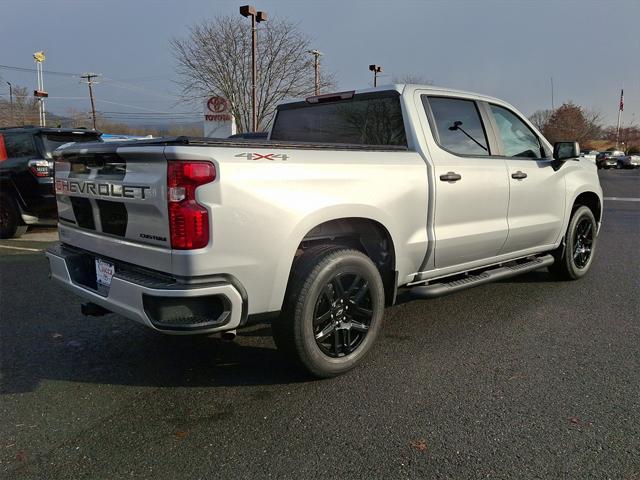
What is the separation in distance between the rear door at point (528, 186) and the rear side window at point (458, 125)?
268 millimetres

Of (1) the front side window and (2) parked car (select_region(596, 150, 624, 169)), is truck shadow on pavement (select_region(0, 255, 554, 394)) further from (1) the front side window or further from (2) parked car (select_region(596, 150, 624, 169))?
(2) parked car (select_region(596, 150, 624, 169))

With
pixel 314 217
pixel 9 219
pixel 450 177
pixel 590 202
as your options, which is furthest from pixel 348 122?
pixel 9 219

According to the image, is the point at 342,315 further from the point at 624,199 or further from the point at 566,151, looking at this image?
the point at 624,199

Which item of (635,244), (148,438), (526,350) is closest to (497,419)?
(526,350)

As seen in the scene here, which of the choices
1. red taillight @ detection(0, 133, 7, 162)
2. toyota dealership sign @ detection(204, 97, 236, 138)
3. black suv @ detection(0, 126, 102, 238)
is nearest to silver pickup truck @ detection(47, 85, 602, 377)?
black suv @ detection(0, 126, 102, 238)

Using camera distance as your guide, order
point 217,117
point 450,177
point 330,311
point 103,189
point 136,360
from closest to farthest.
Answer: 1. point 103,189
2. point 330,311
3. point 136,360
4. point 450,177
5. point 217,117

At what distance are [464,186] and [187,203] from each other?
2.30 m

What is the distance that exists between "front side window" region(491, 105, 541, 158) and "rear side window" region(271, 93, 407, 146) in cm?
119

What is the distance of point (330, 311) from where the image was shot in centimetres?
327

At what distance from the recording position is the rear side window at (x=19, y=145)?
328 inches

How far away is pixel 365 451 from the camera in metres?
2.56

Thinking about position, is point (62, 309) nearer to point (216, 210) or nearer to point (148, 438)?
point (148, 438)

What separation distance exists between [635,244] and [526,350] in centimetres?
562

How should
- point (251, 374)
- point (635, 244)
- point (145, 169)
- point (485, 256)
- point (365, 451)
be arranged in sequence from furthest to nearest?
point (635, 244), point (485, 256), point (251, 374), point (145, 169), point (365, 451)
